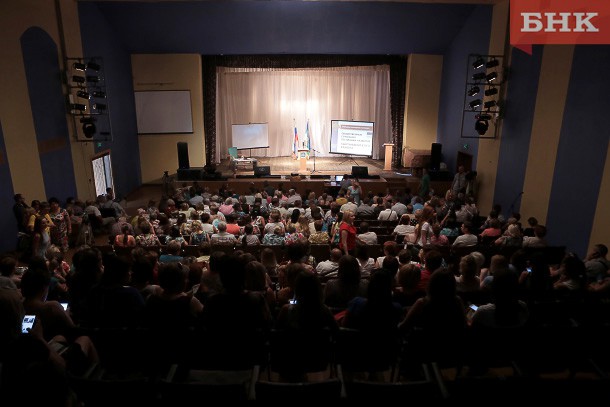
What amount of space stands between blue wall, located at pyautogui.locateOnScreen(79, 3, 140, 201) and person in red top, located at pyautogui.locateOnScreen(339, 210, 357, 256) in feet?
24.8

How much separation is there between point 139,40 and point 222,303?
38.4 feet

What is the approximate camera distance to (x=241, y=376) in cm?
279

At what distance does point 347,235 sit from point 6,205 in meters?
5.62

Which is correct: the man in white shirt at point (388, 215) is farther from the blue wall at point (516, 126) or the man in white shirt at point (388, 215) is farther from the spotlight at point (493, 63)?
the spotlight at point (493, 63)

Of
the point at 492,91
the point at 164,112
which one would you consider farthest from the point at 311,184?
the point at 164,112

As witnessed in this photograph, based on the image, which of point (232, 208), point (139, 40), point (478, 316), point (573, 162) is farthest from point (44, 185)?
point (573, 162)

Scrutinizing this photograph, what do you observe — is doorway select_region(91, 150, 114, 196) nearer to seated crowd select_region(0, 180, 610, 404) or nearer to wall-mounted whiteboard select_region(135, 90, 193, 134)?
wall-mounted whiteboard select_region(135, 90, 193, 134)

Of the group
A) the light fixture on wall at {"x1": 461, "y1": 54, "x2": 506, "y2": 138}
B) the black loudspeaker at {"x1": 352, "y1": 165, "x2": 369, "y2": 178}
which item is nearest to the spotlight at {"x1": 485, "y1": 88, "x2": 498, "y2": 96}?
the light fixture on wall at {"x1": 461, "y1": 54, "x2": 506, "y2": 138}

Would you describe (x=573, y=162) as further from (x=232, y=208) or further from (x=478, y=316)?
(x=232, y=208)

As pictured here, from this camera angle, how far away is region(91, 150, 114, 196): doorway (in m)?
10.8

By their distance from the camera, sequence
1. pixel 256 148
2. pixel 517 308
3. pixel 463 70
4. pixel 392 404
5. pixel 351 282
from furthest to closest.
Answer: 1. pixel 256 148
2. pixel 463 70
3. pixel 351 282
4. pixel 517 308
5. pixel 392 404

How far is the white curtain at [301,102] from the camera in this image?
50.7ft

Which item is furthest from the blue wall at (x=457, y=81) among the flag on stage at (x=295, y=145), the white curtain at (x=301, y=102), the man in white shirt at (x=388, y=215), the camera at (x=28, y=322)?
the camera at (x=28, y=322)

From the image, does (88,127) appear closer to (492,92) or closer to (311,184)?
(311,184)
